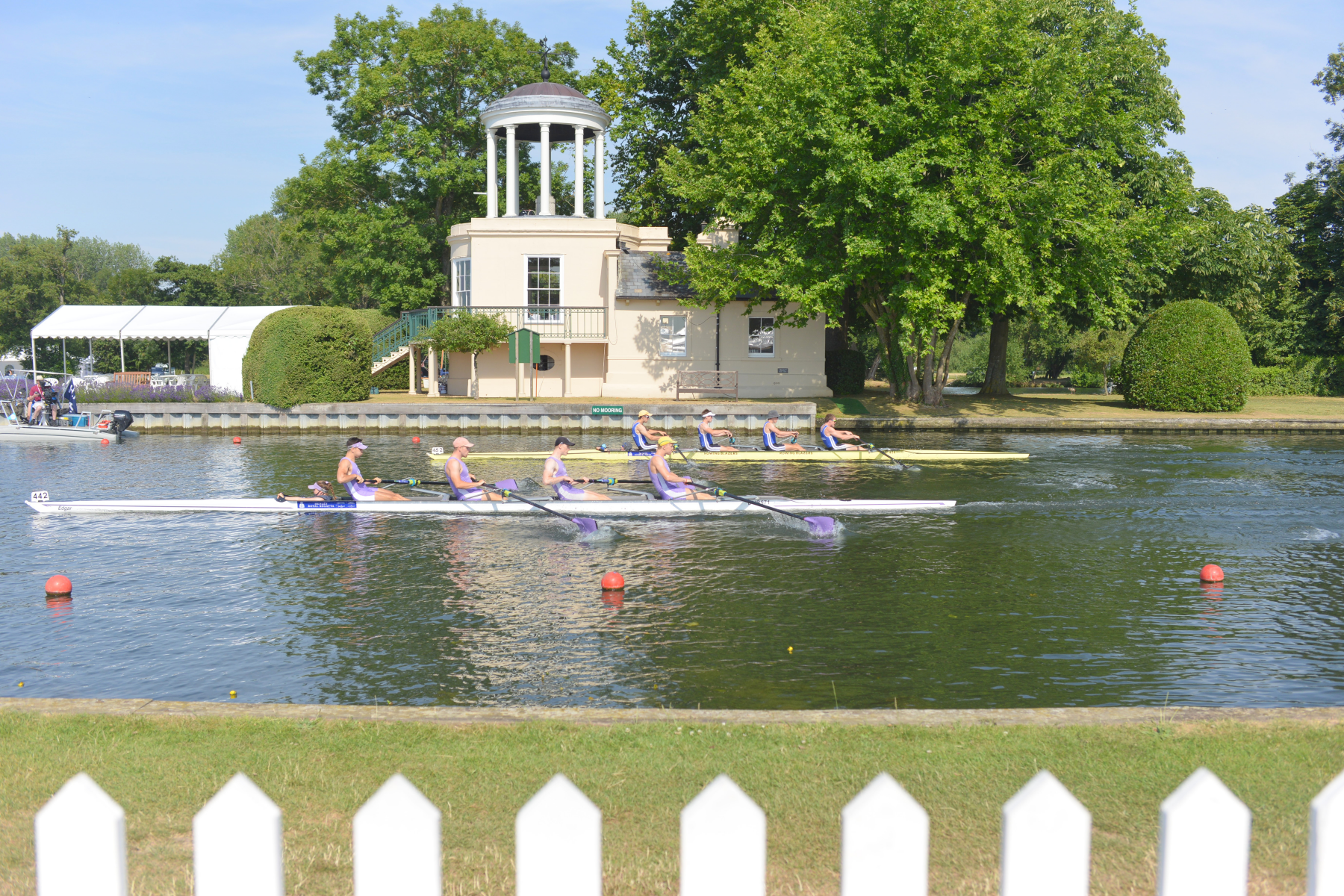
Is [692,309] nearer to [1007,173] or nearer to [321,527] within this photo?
[1007,173]

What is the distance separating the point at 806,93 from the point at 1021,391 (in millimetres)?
22326

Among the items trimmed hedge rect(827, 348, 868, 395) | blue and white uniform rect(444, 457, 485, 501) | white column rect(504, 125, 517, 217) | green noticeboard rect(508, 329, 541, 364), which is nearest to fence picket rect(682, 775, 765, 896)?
blue and white uniform rect(444, 457, 485, 501)

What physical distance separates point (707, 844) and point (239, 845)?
1073mm

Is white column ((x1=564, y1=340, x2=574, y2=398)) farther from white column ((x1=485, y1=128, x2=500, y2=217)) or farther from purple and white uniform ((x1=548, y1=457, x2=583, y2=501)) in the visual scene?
purple and white uniform ((x1=548, y1=457, x2=583, y2=501))

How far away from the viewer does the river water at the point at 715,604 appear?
376 inches

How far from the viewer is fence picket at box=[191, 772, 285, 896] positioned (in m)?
2.37

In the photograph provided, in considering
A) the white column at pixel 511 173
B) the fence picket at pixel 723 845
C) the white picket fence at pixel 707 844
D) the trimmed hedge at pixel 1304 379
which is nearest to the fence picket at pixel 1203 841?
the white picket fence at pixel 707 844

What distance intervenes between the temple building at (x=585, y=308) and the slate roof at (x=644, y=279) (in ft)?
0.15

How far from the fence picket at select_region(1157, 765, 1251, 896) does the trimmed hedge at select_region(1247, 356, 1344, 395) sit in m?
48.9

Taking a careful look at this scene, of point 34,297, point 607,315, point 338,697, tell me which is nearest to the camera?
point 338,697

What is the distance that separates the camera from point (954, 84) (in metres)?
30.8

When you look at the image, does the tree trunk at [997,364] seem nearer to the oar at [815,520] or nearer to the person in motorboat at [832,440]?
the person in motorboat at [832,440]

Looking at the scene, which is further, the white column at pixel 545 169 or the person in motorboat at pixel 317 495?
the white column at pixel 545 169

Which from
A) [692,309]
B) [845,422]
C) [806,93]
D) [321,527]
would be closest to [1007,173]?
[806,93]
